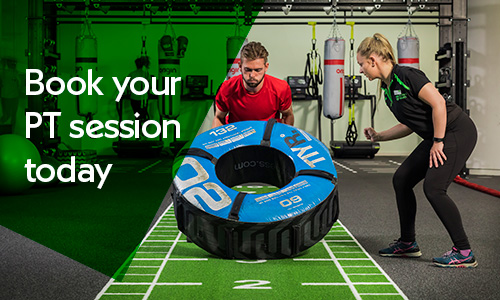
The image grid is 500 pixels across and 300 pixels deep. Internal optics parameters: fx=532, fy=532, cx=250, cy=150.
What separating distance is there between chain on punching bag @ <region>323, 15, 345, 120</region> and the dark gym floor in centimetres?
121

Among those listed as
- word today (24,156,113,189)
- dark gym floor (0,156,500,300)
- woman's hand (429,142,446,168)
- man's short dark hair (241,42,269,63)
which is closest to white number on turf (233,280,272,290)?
dark gym floor (0,156,500,300)

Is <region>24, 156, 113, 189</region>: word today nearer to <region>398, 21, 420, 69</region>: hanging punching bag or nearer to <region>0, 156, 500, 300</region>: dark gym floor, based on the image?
<region>0, 156, 500, 300</region>: dark gym floor

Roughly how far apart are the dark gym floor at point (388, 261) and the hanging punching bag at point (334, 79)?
3.96 ft

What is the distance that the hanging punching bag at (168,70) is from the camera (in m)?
7.44

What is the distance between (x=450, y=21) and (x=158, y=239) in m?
5.11

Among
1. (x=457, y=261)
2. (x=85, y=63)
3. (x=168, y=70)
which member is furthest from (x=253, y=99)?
(x=168, y=70)

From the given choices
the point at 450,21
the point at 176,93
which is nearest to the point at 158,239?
the point at 176,93

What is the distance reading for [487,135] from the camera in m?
6.96

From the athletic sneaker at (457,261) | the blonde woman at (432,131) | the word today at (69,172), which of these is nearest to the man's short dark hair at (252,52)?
the blonde woman at (432,131)

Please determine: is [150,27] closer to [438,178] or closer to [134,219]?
[134,219]

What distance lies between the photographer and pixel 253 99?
12.0 feet

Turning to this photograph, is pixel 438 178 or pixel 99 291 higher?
pixel 438 178
